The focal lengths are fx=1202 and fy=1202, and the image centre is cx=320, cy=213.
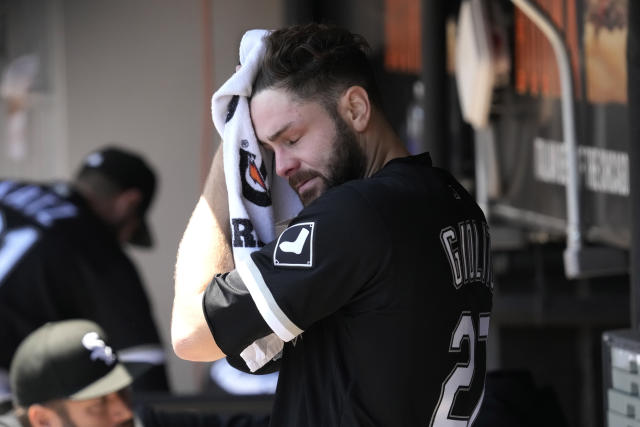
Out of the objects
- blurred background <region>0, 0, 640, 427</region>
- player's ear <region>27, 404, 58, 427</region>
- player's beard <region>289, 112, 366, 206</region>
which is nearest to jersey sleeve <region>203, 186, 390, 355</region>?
player's beard <region>289, 112, 366, 206</region>

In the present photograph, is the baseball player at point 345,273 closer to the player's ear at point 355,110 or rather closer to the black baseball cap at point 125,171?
the player's ear at point 355,110

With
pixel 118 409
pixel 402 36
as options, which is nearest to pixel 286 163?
pixel 118 409

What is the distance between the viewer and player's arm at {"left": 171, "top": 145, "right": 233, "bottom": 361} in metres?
1.77

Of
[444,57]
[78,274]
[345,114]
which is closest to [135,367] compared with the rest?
[78,274]

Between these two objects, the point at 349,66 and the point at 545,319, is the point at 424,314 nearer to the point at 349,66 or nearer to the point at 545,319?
the point at 349,66

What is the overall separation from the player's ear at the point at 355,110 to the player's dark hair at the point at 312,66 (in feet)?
0.04

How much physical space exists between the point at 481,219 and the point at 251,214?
0.38 metres

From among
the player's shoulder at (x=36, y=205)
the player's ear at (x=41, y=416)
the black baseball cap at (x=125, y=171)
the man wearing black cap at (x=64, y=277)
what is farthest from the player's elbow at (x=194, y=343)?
the black baseball cap at (x=125, y=171)

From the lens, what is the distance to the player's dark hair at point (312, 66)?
5.99 ft

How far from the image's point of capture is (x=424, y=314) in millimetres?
1763

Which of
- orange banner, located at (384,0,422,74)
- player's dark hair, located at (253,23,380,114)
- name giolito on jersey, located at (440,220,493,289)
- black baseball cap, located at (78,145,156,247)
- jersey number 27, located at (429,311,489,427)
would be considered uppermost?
orange banner, located at (384,0,422,74)

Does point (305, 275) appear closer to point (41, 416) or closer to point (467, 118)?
point (41, 416)

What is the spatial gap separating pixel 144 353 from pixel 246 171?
197cm

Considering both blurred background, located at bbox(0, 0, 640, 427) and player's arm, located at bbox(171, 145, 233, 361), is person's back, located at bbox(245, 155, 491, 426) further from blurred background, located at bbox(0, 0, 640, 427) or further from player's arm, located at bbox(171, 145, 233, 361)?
blurred background, located at bbox(0, 0, 640, 427)
